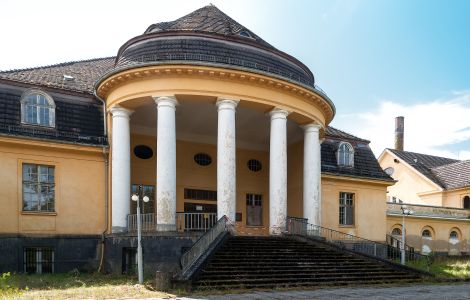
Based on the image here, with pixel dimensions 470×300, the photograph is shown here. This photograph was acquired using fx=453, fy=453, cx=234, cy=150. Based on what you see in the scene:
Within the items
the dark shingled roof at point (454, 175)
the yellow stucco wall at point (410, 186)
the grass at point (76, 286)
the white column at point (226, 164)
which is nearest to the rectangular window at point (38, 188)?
the grass at point (76, 286)

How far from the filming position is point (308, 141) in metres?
22.1

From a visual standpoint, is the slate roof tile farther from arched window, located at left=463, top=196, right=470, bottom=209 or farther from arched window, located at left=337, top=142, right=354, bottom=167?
arched window, located at left=337, top=142, right=354, bottom=167

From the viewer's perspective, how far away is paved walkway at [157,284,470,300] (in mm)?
12641

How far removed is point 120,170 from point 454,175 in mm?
31978

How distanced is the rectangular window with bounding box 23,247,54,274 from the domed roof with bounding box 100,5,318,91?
26.0 feet

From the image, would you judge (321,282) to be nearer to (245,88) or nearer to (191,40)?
(245,88)

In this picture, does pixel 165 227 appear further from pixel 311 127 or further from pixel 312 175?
pixel 311 127

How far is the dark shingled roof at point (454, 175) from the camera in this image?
127 feet

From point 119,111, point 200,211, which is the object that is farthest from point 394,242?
point 119,111

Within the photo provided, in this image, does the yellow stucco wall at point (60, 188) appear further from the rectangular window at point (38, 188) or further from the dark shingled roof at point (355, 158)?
the dark shingled roof at point (355, 158)

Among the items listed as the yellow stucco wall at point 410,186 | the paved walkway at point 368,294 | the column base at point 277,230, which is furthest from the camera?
the yellow stucco wall at point 410,186

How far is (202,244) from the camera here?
15828 mm

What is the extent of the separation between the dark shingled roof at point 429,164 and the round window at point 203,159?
2452 centimetres

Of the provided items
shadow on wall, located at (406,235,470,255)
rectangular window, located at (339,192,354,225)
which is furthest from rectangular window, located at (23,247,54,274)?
shadow on wall, located at (406,235,470,255)
